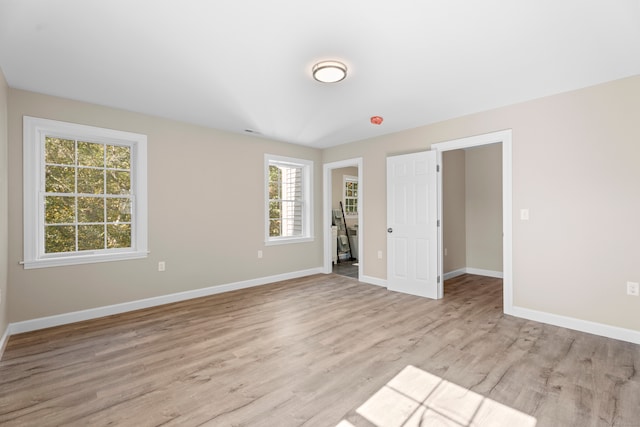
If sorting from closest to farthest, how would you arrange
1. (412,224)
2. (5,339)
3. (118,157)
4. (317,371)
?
(317,371)
(5,339)
(118,157)
(412,224)

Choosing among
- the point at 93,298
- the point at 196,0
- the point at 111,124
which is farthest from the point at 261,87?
the point at 93,298

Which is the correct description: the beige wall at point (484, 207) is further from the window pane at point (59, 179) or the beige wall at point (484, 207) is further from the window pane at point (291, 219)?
the window pane at point (59, 179)

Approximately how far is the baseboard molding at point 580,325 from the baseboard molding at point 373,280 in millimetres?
1853

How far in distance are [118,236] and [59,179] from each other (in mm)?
879

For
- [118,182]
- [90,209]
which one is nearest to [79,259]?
[90,209]

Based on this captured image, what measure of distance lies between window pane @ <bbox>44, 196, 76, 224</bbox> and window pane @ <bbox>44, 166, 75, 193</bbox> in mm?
92

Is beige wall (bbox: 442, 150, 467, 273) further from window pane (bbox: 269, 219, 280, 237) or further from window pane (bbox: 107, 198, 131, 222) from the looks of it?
window pane (bbox: 107, 198, 131, 222)

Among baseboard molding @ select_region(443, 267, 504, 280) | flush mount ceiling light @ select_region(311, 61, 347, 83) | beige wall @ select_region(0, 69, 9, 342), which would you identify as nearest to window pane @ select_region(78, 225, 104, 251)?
beige wall @ select_region(0, 69, 9, 342)

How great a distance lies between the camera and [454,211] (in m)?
5.76

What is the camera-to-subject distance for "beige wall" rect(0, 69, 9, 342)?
2.77 m

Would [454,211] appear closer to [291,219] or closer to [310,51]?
[291,219]

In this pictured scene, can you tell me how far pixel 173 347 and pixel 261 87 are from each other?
→ 2.63 m

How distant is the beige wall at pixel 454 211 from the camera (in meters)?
5.51

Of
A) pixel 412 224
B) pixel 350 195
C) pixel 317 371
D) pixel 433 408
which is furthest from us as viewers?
pixel 350 195
